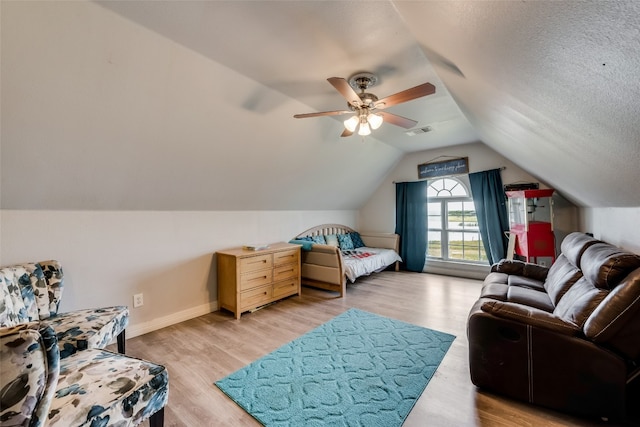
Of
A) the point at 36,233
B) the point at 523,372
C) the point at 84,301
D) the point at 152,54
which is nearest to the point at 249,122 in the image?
the point at 152,54

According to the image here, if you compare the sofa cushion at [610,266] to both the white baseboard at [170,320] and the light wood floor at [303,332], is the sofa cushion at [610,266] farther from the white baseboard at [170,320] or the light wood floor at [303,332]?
the white baseboard at [170,320]

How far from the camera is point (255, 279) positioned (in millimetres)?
3270

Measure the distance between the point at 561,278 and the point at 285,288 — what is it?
305 cm

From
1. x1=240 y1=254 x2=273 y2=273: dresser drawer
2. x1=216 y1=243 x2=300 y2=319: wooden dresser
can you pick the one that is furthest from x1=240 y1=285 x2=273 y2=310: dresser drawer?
x1=240 y1=254 x2=273 y2=273: dresser drawer

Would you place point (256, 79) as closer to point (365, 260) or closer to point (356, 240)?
point (365, 260)

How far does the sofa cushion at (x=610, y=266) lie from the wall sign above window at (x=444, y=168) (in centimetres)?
313

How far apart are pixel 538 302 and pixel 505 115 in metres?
1.63

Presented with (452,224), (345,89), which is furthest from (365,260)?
(345,89)

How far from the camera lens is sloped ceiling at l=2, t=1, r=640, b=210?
1013 millimetres

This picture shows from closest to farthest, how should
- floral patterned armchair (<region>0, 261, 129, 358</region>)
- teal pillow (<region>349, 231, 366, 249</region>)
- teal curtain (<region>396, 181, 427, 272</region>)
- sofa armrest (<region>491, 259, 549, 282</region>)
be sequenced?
floral patterned armchair (<region>0, 261, 129, 358</region>)
sofa armrest (<region>491, 259, 549, 282</region>)
teal curtain (<region>396, 181, 427, 272</region>)
teal pillow (<region>349, 231, 366, 249</region>)

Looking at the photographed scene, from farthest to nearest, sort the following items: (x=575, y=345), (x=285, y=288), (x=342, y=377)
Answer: (x=285, y=288)
(x=342, y=377)
(x=575, y=345)

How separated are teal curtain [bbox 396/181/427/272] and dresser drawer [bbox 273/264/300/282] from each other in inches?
103

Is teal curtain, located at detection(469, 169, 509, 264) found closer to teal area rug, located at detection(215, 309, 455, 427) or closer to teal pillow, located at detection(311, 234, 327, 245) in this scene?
teal area rug, located at detection(215, 309, 455, 427)

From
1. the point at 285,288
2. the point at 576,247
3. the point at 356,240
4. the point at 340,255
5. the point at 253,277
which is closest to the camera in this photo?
the point at 576,247
